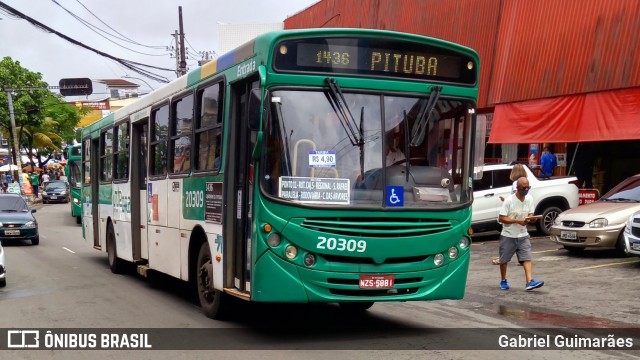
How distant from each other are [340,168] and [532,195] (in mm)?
12525

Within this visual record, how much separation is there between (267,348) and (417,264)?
180 centimetres

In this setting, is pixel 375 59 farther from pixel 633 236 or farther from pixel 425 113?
pixel 633 236

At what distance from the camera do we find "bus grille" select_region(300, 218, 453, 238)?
7.71 m

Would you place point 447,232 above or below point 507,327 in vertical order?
above

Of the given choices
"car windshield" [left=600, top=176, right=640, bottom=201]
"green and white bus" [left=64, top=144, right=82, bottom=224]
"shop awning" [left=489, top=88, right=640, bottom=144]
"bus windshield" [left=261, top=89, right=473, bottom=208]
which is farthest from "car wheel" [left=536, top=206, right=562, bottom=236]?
"green and white bus" [left=64, top=144, right=82, bottom=224]

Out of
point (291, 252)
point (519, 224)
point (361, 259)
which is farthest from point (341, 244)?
point (519, 224)

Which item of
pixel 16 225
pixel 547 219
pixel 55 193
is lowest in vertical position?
pixel 55 193

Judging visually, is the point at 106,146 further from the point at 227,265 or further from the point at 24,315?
the point at 227,265

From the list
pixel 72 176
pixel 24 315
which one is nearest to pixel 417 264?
pixel 24 315

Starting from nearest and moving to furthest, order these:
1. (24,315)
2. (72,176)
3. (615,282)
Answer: (24,315) < (615,282) < (72,176)

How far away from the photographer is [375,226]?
308 inches

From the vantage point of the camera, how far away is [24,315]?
10.2m

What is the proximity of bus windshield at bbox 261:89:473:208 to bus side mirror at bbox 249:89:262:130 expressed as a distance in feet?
0.40

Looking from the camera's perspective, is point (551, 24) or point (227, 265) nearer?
point (227, 265)
